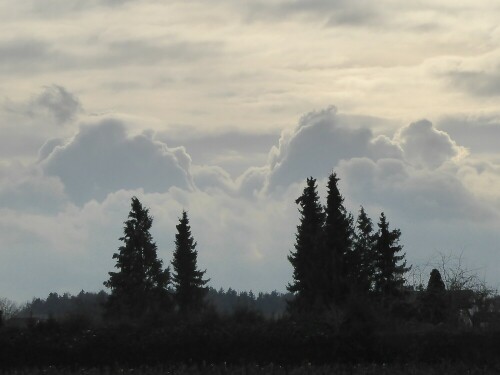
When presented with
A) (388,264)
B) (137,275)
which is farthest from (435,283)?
(137,275)

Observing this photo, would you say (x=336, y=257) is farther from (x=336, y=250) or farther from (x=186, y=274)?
(x=186, y=274)

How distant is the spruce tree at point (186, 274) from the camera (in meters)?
64.2

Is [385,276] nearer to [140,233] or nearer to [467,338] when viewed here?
[140,233]

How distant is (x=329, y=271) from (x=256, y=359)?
24319 millimetres

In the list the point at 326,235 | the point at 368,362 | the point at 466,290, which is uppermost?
the point at 326,235

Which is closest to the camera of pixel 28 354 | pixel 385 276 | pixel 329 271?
pixel 28 354

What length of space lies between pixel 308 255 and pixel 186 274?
10541mm

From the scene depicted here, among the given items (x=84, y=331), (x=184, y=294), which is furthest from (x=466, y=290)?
(x=84, y=331)

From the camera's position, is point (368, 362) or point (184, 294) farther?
point (184, 294)

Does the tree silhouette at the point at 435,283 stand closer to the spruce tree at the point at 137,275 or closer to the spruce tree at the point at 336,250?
the spruce tree at the point at 336,250

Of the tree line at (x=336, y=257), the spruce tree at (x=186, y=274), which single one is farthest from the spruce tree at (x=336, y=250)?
the spruce tree at (x=186, y=274)

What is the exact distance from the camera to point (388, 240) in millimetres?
63188

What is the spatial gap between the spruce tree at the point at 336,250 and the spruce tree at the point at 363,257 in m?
0.49

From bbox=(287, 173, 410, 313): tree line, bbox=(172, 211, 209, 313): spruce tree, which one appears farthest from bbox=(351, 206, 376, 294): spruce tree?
bbox=(172, 211, 209, 313): spruce tree
